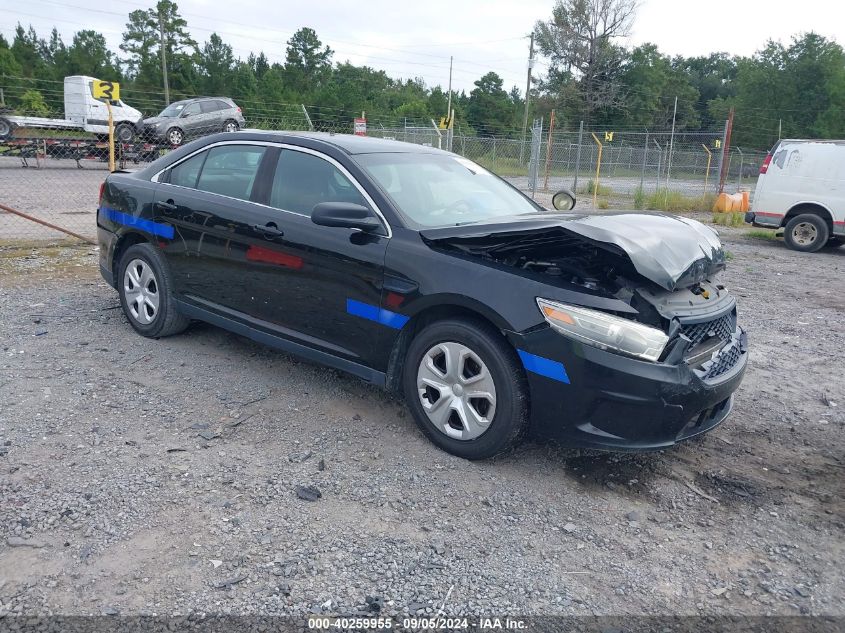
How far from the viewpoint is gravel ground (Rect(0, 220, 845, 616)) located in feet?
8.84

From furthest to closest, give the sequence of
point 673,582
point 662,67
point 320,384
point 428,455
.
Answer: point 662,67, point 320,384, point 428,455, point 673,582

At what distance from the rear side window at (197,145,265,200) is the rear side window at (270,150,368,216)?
0.82 ft

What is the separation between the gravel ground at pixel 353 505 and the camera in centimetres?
269

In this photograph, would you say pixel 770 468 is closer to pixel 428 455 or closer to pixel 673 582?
pixel 673 582

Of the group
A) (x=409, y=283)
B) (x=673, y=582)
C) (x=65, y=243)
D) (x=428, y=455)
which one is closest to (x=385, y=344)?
(x=409, y=283)

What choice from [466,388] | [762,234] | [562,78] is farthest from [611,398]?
[562,78]

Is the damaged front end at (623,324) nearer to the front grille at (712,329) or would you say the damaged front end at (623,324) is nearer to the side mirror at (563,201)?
the front grille at (712,329)

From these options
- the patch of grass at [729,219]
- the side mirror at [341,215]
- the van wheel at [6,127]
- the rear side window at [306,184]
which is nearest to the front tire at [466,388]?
the side mirror at [341,215]

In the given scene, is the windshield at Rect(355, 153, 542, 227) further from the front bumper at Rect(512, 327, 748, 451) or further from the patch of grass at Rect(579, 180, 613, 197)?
the patch of grass at Rect(579, 180, 613, 197)

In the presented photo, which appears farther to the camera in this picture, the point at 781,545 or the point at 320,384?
the point at 320,384

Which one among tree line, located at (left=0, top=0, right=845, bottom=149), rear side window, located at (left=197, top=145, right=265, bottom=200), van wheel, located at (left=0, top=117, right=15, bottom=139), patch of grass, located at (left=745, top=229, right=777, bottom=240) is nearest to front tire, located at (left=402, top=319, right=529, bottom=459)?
rear side window, located at (left=197, top=145, right=265, bottom=200)

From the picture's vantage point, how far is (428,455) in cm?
380

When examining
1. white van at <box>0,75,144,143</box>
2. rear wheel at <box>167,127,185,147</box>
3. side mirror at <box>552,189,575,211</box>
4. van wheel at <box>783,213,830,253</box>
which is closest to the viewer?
side mirror at <box>552,189,575,211</box>

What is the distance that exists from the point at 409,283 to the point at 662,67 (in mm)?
63918
